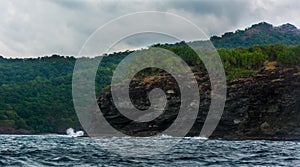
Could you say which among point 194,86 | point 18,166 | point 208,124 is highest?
point 194,86

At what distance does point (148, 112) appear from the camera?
385 ft

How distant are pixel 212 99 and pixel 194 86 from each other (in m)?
7.83

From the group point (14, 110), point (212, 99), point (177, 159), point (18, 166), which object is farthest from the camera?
point (14, 110)

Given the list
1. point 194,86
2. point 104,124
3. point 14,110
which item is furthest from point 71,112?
point 194,86

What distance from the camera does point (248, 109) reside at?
10569 centimetres

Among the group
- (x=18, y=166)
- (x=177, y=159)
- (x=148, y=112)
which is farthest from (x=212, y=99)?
(x=18, y=166)

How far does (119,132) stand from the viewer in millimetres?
115188

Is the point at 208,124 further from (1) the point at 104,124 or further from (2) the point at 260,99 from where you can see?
(1) the point at 104,124

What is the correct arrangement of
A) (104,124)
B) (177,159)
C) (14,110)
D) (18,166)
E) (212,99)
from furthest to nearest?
(14,110) → (104,124) → (212,99) → (177,159) → (18,166)

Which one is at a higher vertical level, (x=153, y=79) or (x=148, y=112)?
(x=153, y=79)

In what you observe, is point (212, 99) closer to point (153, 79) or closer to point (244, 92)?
point (244, 92)

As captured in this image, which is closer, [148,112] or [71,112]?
[148,112]

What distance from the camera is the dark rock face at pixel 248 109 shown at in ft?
327

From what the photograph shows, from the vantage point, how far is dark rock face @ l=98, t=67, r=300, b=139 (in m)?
99.6
